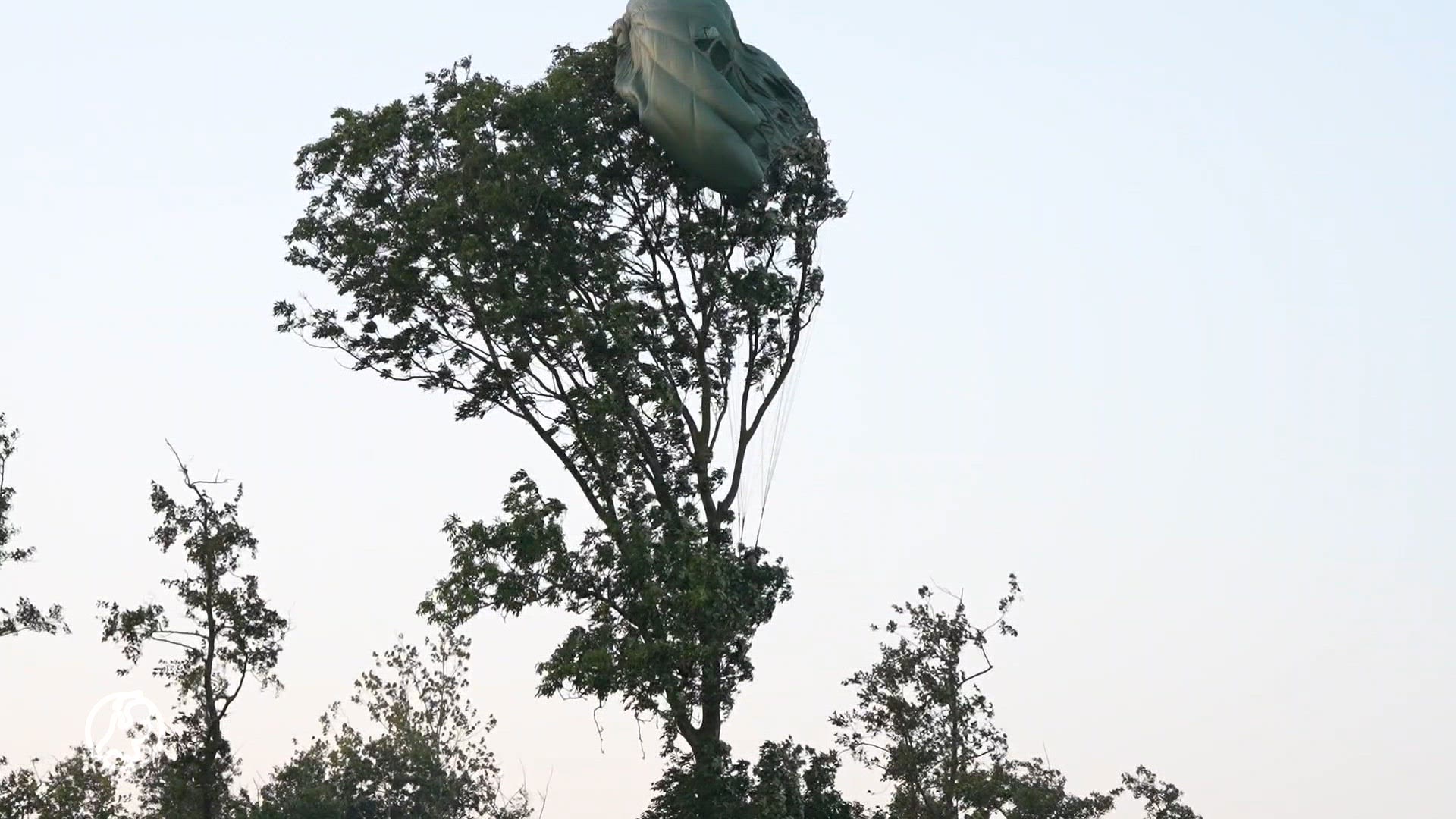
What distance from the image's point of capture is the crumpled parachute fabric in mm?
20781

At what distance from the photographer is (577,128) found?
71.6 ft

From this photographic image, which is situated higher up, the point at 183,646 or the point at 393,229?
the point at 393,229

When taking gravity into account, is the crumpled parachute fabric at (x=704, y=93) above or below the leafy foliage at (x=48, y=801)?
above

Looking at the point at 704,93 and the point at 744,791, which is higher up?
the point at 704,93

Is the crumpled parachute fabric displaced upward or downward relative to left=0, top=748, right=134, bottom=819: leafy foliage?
upward

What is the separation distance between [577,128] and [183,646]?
771 centimetres

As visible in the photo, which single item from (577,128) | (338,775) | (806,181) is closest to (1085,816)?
(806,181)

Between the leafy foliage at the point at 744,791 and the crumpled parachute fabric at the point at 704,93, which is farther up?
the crumpled parachute fabric at the point at 704,93

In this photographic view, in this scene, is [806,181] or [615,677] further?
[806,181]

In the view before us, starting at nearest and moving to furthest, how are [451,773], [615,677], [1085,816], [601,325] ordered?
[615,677]
[601,325]
[1085,816]
[451,773]

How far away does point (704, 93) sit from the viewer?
68.6 feet

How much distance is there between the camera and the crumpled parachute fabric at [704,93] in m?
20.8

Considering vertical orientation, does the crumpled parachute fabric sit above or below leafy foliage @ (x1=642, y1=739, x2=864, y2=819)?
above

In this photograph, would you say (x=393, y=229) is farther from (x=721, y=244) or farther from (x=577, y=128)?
(x=721, y=244)
